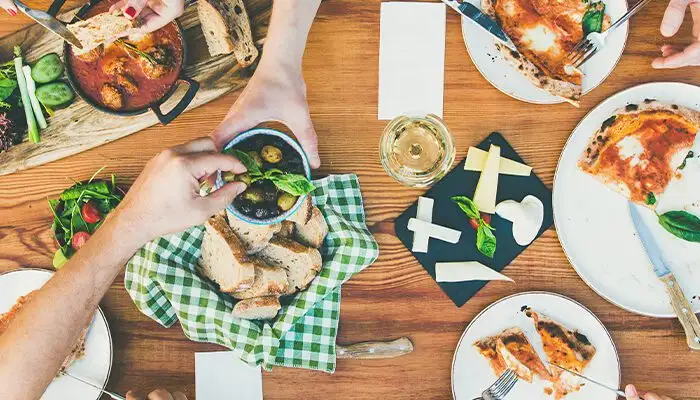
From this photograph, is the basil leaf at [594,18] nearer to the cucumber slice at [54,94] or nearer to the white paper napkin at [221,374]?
the white paper napkin at [221,374]

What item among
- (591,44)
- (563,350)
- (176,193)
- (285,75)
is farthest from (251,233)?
(591,44)

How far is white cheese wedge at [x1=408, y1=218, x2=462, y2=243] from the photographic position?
172cm

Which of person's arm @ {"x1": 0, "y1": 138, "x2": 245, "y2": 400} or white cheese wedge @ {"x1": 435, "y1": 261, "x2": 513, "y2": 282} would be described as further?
white cheese wedge @ {"x1": 435, "y1": 261, "x2": 513, "y2": 282}

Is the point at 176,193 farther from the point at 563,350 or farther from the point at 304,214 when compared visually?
the point at 563,350

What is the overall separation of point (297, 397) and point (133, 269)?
2.02 ft

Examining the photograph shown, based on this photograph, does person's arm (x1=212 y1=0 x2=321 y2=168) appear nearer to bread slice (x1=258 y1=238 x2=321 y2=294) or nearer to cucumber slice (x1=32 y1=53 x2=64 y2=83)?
bread slice (x1=258 y1=238 x2=321 y2=294)

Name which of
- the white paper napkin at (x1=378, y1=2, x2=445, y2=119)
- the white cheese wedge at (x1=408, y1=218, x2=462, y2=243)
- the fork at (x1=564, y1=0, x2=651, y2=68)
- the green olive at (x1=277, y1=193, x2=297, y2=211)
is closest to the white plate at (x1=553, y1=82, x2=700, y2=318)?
the fork at (x1=564, y1=0, x2=651, y2=68)

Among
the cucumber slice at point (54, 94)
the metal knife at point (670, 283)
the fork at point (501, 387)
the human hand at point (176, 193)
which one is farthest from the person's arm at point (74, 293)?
the metal knife at point (670, 283)

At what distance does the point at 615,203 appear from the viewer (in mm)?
1738

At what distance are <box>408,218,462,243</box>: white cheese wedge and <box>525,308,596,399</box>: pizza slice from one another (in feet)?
→ 1.00

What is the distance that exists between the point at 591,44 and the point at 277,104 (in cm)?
90

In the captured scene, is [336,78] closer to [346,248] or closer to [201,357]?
[346,248]

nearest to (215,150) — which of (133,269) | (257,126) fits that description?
(257,126)

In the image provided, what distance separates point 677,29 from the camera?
1659mm
